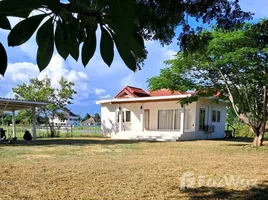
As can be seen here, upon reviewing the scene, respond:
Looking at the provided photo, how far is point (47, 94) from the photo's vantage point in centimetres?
2505

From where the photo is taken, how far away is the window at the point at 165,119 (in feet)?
71.4

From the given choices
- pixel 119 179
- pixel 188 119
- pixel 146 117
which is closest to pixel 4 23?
pixel 119 179

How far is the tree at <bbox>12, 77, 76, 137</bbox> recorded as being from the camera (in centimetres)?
2509

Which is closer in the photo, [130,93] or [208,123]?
[208,123]

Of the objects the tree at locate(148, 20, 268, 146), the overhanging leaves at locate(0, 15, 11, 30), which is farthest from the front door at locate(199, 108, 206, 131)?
the overhanging leaves at locate(0, 15, 11, 30)

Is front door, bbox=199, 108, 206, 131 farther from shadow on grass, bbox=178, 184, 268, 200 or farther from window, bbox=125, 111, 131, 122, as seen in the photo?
shadow on grass, bbox=178, 184, 268, 200

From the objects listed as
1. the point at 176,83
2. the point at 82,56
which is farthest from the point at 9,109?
the point at 82,56

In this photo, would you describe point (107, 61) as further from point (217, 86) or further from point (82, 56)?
point (217, 86)

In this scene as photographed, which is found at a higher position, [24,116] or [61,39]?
[61,39]

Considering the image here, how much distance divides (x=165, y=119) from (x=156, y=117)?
27.8 inches

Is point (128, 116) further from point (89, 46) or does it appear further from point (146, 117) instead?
point (89, 46)

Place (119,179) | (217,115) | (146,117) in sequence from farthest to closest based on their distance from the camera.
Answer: (146,117), (217,115), (119,179)

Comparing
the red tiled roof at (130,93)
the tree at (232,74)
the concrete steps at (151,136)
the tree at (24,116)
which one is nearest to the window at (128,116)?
the red tiled roof at (130,93)

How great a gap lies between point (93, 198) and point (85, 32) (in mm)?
3987
